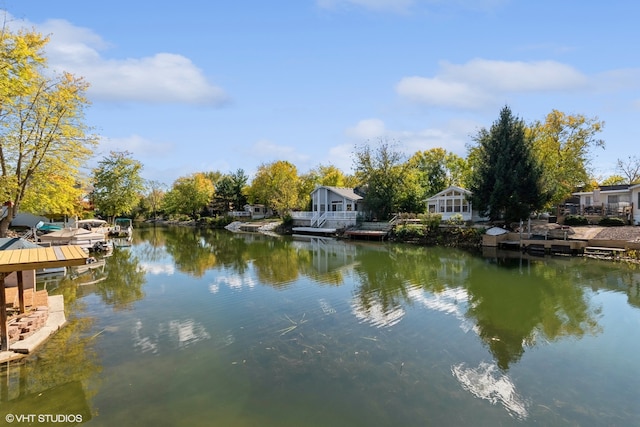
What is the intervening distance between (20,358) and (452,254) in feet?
70.8

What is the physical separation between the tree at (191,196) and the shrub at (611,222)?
5277cm

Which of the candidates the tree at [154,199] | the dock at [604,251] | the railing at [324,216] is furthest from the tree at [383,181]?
the tree at [154,199]

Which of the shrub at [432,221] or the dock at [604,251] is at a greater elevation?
the shrub at [432,221]

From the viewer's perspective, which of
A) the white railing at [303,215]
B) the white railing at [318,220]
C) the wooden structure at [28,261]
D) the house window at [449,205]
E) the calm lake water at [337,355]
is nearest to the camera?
the calm lake water at [337,355]

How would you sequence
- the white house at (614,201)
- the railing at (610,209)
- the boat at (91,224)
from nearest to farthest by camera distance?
1. the white house at (614,201)
2. the railing at (610,209)
3. the boat at (91,224)

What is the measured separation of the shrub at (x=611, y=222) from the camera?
25.5 metres

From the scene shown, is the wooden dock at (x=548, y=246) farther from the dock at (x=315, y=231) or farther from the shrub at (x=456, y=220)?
the dock at (x=315, y=231)

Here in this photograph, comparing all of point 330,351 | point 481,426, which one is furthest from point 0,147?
point 481,426

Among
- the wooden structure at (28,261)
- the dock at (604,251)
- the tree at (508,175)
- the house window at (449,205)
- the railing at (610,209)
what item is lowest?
the dock at (604,251)

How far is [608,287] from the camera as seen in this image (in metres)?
13.5

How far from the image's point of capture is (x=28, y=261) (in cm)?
621

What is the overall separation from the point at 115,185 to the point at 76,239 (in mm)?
A: 19641

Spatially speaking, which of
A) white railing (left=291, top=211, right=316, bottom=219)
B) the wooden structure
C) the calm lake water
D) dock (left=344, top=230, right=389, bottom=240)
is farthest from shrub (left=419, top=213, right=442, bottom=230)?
the wooden structure

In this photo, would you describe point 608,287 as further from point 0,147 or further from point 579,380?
point 0,147
